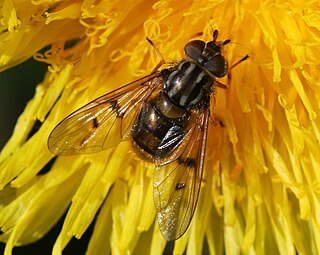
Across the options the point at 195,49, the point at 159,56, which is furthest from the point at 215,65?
the point at 159,56

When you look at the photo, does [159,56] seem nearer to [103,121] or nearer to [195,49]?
[195,49]

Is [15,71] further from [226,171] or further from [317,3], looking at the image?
[317,3]

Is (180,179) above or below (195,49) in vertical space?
below

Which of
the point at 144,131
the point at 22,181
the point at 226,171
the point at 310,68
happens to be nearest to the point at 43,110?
the point at 22,181

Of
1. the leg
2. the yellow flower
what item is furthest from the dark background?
the leg

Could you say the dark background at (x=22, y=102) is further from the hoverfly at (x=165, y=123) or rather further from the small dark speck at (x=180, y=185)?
the small dark speck at (x=180, y=185)

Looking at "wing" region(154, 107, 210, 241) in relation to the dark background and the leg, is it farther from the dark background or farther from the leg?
the dark background
